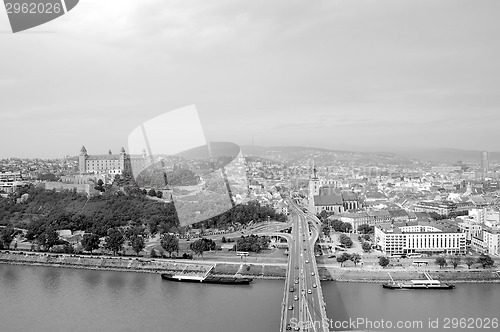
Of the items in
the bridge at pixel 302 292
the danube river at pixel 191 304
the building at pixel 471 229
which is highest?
the building at pixel 471 229

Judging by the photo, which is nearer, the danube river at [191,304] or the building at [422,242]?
the danube river at [191,304]

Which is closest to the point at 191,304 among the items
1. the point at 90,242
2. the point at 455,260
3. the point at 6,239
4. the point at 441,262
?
the point at 90,242

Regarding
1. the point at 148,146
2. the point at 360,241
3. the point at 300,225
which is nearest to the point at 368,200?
the point at 300,225

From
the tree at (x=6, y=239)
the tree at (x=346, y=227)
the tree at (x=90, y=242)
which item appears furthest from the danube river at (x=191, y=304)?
the tree at (x=346, y=227)

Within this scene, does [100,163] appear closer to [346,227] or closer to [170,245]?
[170,245]

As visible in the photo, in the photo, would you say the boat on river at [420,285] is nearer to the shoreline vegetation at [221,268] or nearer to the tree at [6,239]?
the shoreline vegetation at [221,268]

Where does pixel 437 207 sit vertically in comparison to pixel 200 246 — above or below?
above

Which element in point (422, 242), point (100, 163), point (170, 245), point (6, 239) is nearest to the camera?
point (170, 245)
